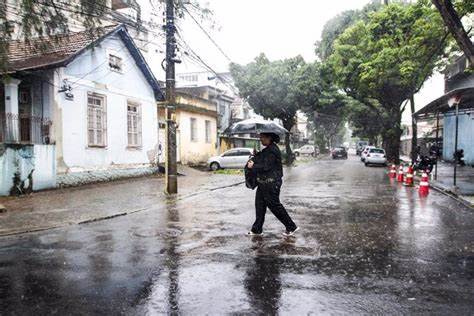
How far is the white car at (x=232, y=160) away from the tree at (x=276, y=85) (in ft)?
31.7

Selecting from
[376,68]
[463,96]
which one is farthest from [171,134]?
[376,68]

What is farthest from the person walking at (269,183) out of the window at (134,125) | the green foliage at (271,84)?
the green foliage at (271,84)

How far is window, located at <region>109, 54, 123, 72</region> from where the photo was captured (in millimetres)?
18531

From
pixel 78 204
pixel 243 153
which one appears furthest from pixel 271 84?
pixel 78 204

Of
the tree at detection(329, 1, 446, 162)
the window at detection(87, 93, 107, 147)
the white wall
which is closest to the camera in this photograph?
the white wall

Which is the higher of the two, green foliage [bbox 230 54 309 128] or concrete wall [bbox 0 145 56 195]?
green foliage [bbox 230 54 309 128]

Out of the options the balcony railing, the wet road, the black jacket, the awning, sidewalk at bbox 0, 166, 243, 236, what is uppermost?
the awning

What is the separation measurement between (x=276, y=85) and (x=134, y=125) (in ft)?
55.9

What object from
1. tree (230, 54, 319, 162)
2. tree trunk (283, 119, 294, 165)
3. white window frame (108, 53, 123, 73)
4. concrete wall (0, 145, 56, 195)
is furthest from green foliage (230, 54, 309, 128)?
A: concrete wall (0, 145, 56, 195)

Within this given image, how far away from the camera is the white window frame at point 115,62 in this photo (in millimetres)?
18469

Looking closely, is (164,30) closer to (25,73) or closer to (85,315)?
(25,73)

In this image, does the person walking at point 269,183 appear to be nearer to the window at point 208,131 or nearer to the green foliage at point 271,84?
the window at point 208,131

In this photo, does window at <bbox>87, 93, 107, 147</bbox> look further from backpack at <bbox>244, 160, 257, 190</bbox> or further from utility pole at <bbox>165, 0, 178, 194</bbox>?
backpack at <bbox>244, 160, 257, 190</bbox>

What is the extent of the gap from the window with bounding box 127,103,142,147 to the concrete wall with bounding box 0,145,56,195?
18.9 feet
